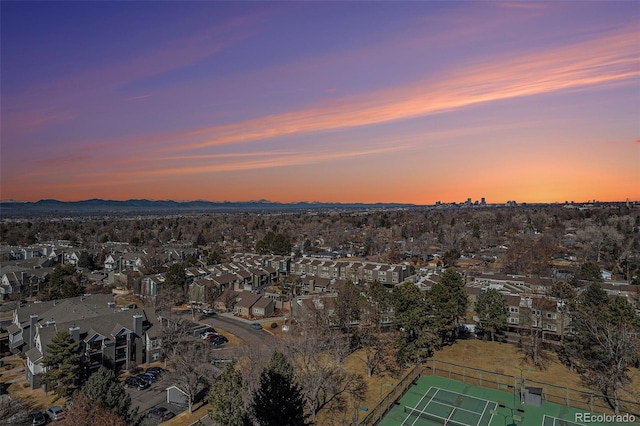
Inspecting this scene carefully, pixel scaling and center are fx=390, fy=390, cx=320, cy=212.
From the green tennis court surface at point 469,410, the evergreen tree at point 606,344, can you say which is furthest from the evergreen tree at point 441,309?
the evergreen tree at point 606,344

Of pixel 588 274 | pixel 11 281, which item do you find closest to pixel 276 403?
pixel 588 274

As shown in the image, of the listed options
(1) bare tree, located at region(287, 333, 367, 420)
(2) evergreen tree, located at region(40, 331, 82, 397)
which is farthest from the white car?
(1) bare tree, located at region(287, 333, 367, 420)

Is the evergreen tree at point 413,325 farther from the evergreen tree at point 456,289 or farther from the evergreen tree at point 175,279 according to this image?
the evergreen tree at point 175,279

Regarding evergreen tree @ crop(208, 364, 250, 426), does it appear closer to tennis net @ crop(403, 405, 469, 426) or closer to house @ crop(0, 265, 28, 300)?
tennis net @ crop(403, 405, 469, 426)

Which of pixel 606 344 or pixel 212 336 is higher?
pixel 606 344

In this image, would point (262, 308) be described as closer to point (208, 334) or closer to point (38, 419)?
point (208, 334)
